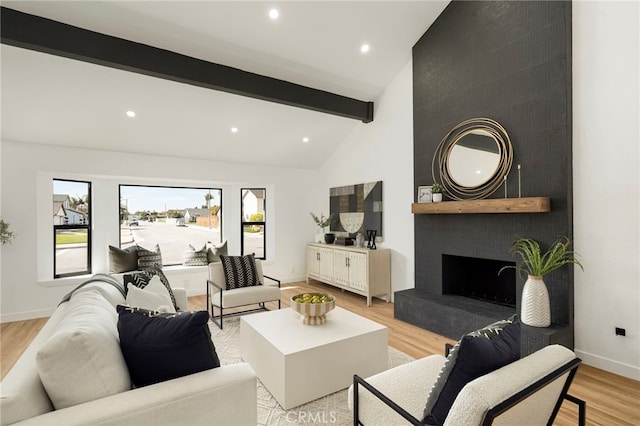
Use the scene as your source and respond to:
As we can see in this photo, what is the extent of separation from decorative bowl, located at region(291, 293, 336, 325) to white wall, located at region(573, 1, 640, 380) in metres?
2.29

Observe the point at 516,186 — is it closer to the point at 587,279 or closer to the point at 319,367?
the point at 587,279

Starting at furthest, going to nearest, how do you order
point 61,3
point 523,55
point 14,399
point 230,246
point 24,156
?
point 230,246, point 24,156, point 523,55, point 61,3, point 14,399

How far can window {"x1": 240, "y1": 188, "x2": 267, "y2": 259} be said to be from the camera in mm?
Result: 6250

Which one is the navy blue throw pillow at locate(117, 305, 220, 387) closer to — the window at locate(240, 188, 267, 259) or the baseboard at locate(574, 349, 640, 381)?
the baseboard at locate(574, 349, 640, 381)

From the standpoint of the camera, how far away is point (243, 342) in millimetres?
2764

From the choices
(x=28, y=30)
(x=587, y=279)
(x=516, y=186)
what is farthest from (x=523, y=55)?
(x=28, y=30)

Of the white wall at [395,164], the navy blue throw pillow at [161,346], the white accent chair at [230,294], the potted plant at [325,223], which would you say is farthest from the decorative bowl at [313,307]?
the potted plant at [325,223]

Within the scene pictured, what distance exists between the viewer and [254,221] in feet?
20.7

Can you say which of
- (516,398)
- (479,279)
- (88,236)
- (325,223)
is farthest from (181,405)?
(325,223)

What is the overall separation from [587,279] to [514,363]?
2.23 metres

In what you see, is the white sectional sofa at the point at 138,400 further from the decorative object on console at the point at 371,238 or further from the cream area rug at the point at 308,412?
the decorative object on console at the point at 371,238

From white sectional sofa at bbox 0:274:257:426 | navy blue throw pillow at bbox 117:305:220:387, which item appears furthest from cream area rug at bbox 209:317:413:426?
navy blue throw pillow at bbox 117:305:220:387

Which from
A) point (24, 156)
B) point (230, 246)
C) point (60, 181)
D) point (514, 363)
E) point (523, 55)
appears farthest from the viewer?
point (230, 246)

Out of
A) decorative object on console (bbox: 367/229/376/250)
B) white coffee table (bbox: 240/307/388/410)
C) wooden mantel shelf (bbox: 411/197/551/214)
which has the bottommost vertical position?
white coffee table (bbox: 240/307/388/410)
